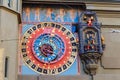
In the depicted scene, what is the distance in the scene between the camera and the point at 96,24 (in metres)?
10.6

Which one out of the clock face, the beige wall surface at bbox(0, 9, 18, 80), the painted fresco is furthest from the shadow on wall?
the painted fresco

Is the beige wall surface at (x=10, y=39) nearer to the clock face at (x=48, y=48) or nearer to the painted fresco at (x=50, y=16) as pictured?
the clock face at (x=48, y=48)

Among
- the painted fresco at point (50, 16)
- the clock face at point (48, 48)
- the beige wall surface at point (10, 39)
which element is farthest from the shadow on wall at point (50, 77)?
the painted fresco at point (50, 16)

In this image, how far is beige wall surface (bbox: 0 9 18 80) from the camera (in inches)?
359

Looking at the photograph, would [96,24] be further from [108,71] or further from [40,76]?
[40,76]

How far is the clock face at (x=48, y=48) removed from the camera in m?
10.0

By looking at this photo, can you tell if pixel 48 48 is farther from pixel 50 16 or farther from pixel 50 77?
pixel 50 16

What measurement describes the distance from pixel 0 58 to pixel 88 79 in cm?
253

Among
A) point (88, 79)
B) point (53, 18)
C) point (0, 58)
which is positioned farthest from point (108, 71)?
point (0, 58)

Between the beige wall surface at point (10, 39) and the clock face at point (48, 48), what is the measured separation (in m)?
0.64

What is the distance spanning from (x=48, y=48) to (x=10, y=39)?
1.31 metres

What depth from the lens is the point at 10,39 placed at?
930 cm

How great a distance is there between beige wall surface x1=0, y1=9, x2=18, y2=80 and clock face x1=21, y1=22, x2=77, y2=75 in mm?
643

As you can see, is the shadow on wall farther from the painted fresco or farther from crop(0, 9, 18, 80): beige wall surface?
the painted fresco
